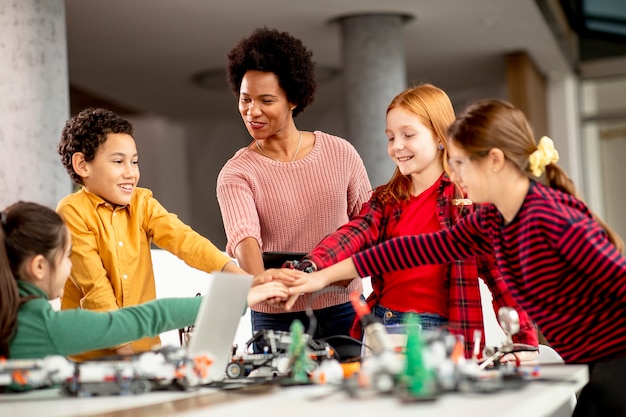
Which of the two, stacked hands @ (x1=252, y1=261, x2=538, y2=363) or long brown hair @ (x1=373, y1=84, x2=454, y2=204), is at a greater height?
long brown hair @ (x1=373, y1=84, x2=454, y2=204)

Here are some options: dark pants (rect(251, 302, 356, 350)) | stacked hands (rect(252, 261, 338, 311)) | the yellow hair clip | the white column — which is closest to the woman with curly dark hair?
dark pants (rect(251, 302, 356, 350))

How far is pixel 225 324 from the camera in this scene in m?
1.87

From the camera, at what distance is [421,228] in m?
2.42

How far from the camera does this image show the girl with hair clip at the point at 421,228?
2.30m

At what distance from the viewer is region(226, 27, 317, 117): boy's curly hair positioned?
2.64m

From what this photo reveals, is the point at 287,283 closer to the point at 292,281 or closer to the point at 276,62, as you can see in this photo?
the point at 292,281

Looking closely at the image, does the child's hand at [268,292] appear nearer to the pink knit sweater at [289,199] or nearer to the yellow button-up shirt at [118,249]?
the yellow button-up shirt at [118,249]

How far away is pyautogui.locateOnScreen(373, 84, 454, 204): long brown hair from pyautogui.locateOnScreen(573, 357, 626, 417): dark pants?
0.78m

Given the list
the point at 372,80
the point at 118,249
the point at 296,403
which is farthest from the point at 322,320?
the point at 372,80

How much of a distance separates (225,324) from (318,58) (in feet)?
22.9

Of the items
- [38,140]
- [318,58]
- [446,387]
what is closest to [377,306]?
[446,387]

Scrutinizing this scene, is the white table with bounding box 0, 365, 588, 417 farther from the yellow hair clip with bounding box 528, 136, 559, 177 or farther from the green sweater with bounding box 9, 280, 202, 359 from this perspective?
the yellow hair clip with bounding box 528, 136, 559, 177

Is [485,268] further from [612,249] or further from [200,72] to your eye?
[200,72]

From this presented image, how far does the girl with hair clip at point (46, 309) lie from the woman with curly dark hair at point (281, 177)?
588 millimetres
